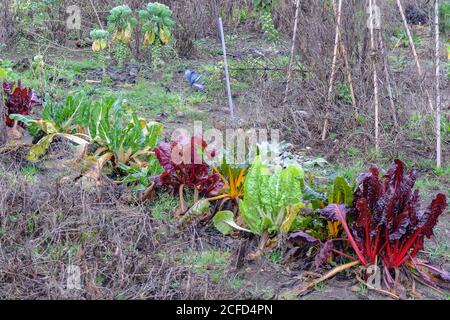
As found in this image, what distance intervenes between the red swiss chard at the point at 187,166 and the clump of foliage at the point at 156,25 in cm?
375

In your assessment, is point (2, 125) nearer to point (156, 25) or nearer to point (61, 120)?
point (61, 120)

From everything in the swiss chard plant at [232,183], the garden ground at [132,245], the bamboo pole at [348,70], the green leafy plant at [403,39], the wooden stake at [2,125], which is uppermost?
the green leafy plant at [403,39]

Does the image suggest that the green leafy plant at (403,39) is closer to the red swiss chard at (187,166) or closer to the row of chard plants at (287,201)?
the row of chard plants at (287,201)

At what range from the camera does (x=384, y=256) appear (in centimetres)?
355

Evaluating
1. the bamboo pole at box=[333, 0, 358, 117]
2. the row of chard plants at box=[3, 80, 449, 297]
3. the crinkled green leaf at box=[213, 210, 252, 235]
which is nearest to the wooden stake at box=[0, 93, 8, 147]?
the row of chard plants at box=[3, 80, 449, 297]

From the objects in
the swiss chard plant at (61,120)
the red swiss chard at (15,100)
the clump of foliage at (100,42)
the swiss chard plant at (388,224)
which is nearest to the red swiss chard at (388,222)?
the swiss chard plant at (388,224)

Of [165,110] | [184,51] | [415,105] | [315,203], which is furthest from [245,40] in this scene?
[315,203]

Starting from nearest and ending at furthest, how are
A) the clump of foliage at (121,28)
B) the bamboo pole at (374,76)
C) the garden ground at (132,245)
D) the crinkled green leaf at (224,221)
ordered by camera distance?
the garden ground at (132,245), the crinkled green leaf at (224,221), the bamboo pole at (374,76), the clump of foliage at (121,28)

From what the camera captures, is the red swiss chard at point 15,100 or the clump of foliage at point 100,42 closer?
the red swiss chard at point 15,100

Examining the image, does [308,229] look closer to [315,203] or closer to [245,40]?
[315,203]

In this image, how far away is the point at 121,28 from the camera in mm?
8055

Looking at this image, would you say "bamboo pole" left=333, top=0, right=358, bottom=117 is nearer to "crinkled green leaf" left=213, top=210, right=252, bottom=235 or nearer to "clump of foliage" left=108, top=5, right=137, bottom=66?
"crinkled green leaf" left=213, top=210, right=252, bottom=235

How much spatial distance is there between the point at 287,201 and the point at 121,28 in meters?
4.84

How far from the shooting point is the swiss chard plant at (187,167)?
423cm
